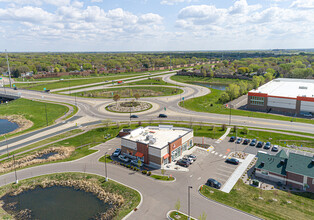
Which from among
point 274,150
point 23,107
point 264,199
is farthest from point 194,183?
point 23,107

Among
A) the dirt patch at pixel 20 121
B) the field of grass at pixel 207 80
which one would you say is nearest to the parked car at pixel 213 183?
the dirt patch at pixel 20 121

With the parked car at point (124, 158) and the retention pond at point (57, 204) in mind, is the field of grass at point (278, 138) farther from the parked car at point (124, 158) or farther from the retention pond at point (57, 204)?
the retention pond at point (57, 204)

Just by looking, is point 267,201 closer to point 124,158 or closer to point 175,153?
point 175,153

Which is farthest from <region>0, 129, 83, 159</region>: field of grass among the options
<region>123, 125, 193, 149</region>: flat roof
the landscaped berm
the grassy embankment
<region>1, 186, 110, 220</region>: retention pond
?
the grassy embankment

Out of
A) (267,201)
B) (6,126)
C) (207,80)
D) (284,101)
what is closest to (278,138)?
(267,201)

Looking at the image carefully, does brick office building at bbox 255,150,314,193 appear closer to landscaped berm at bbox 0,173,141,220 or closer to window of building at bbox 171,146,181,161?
window of building at bbox 171,146,181,161

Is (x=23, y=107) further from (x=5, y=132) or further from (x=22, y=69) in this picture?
(x=22, y=69)
